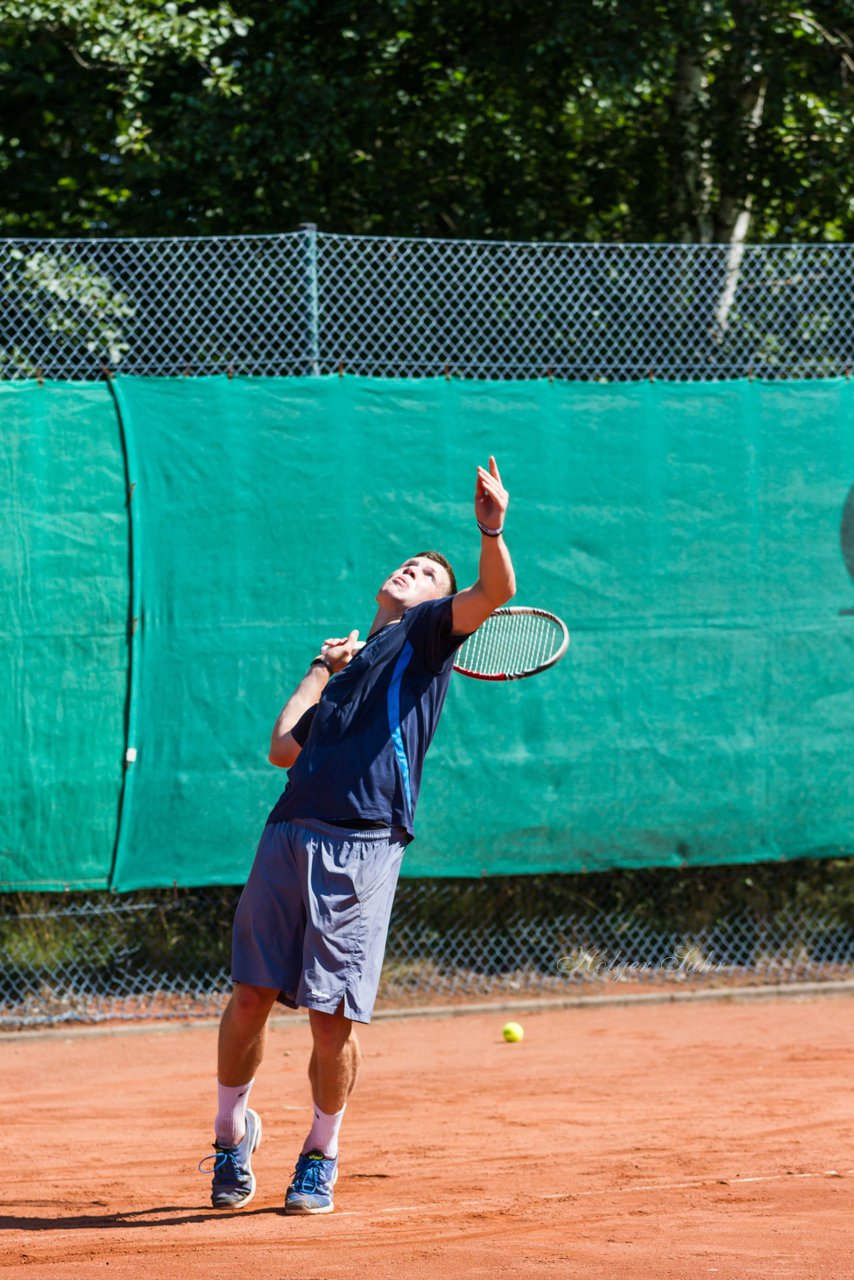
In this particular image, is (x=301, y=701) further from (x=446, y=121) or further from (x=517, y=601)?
(x=446, y=121)

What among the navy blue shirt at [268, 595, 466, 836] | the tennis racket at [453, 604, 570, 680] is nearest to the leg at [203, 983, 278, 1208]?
the navy blue shirt at [268, 595, 466, 836]

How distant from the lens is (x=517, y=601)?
6738 millimetres

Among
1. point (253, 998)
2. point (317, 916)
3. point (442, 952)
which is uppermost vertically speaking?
point (317, 916)

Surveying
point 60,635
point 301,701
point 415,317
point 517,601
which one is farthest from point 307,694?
point 415,317

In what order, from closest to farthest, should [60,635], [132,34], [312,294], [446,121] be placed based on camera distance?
[60,635]
[312,294]
[132,34]
[446,121]

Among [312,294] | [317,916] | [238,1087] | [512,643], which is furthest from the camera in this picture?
[312,294]

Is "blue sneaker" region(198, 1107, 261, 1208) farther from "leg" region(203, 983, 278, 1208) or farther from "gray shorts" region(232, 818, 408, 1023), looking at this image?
"gray shorts" region(232, 818, 408, 1023)

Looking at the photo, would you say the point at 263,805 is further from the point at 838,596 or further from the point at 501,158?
the point at 501,158

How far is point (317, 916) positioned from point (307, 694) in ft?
1.95

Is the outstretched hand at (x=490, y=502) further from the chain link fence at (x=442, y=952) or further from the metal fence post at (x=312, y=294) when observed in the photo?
the chain link fence at (x=442, y=952)

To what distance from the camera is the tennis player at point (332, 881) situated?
12.7 ft

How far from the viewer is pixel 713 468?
273 inches

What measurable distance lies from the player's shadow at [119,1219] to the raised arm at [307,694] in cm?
114

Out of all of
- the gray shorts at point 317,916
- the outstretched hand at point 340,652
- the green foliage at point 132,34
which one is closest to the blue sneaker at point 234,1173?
the gray shorts at point 317,916
